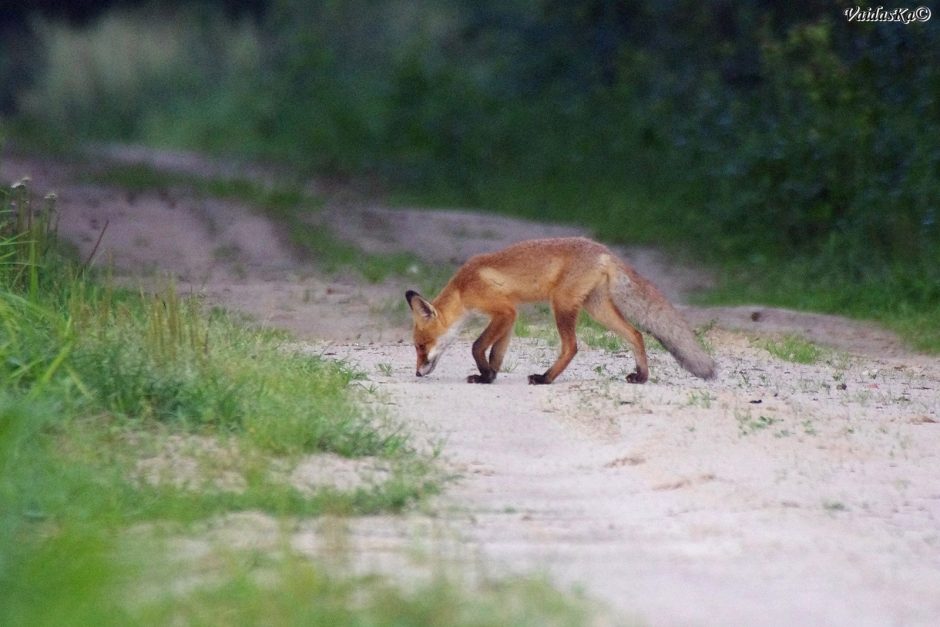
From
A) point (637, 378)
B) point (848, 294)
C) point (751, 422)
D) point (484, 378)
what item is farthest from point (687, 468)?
point (848, 294)

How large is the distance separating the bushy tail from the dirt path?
0.18 metres

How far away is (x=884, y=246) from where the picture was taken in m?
12.7

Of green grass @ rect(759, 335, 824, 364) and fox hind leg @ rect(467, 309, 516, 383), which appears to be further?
green grass @ rect(759, 335, 824, 364)

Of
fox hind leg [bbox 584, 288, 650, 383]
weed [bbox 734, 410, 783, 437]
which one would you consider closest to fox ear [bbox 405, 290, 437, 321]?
fox hind leg [bbox 584, 288, 650, 383]

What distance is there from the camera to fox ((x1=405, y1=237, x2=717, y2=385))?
7801 mm

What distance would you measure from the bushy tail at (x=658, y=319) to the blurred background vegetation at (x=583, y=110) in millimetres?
3042

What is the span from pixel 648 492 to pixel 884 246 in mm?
7751

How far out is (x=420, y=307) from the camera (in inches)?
316

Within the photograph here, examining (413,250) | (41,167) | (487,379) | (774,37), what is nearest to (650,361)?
(487,379)

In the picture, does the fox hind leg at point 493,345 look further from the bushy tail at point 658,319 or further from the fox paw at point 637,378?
the fox paw at point 637,378

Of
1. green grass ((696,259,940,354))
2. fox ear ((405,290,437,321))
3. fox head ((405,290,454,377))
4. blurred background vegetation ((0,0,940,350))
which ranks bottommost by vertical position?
fox head ((405,290,454,377))

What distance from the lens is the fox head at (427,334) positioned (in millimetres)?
8000

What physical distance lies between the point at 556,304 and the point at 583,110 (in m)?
13.4

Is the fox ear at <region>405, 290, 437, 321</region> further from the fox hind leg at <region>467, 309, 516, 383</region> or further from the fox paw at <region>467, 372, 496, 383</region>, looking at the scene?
the fox paw at <region>467, 372, 496, 383</region>
